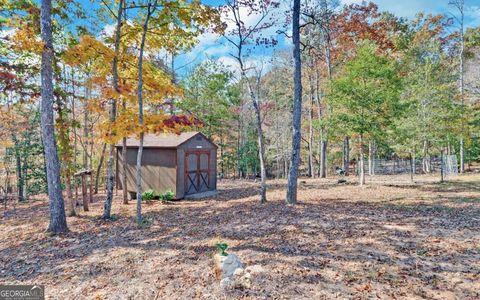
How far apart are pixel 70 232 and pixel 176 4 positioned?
6.78 meters

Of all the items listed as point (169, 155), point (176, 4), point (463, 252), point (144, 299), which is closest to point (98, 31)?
point (176, 4)

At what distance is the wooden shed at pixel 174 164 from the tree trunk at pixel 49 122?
4914 millimetres

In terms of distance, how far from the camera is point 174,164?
37.7ft

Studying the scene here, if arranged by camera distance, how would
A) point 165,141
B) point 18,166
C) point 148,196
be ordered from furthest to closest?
1. point 18,166
2. point 165,141
3. point 148,196

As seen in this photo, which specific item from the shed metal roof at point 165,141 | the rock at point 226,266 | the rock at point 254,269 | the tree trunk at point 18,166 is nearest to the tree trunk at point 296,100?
the rock at point 254,269

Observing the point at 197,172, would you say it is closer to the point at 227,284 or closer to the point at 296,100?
the point at 296,100

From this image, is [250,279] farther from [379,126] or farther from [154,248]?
[379,126]

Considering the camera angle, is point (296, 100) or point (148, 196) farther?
point (148, 196)

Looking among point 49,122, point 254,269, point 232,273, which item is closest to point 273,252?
point 254,269

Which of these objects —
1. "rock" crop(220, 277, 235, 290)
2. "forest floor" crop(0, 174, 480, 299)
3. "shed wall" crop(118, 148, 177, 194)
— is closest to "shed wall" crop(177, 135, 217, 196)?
"shed wall" crop(118, 148, 177, 194)

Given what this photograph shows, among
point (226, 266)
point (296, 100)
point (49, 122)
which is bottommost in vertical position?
point (226, 266)

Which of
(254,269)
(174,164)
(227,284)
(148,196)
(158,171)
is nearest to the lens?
(227,284)

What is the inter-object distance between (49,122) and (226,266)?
18.7ft

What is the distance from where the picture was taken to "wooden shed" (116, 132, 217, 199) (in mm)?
11477
